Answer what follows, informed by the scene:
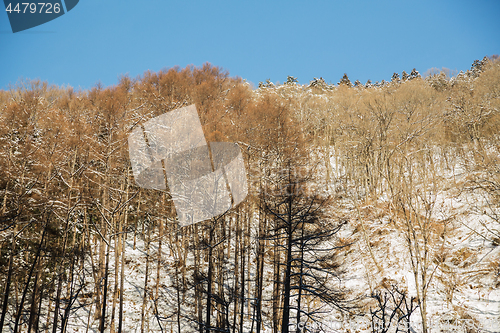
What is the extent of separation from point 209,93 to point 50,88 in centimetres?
1212

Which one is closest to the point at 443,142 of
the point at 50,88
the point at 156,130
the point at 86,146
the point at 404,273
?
the point at 404,273

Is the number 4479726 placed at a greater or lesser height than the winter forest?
greater

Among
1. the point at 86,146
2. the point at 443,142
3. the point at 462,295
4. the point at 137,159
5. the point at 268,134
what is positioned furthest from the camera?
the point at 443,142

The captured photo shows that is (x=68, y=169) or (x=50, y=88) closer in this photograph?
(x=68, y=169)

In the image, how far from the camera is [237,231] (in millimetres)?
14758

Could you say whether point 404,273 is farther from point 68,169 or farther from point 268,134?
point 68,169

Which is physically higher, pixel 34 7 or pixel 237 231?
pixel 34 7

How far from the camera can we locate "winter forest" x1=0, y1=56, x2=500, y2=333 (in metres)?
11.6

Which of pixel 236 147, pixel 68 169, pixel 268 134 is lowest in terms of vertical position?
pixel 68 169

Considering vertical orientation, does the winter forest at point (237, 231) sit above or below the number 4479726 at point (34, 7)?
below

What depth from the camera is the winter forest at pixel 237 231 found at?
38.1 ft

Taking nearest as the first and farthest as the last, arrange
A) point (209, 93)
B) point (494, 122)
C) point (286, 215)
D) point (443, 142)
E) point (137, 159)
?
point (286, 215) < point (137, 159) < point (209, 93) < point (494, 122) < point (443, 142)

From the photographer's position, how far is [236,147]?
1511 cm

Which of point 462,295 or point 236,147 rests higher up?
point 236,147
